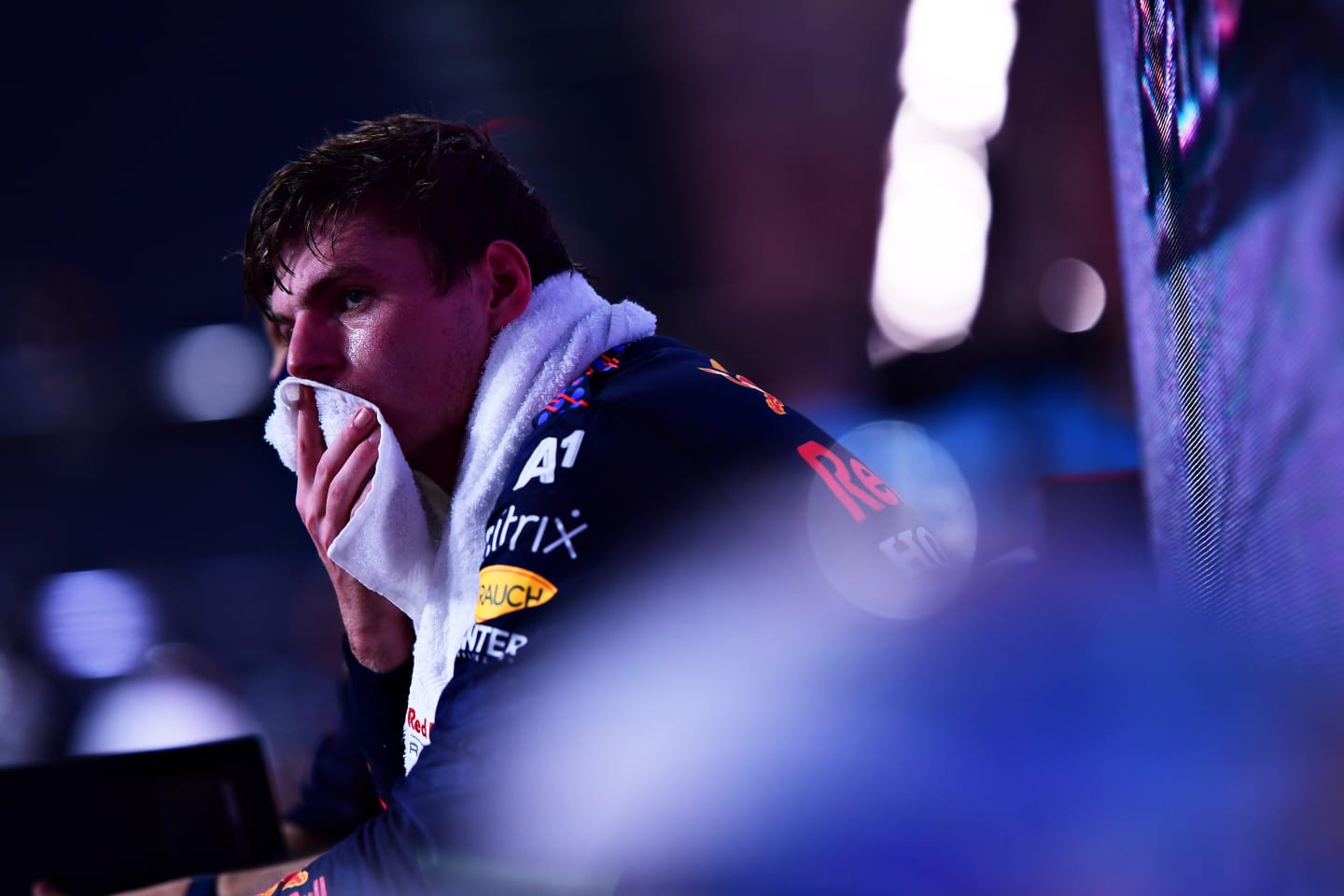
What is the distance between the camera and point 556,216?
5.46m

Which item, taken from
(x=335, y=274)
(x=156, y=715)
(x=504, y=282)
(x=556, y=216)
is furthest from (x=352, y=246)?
(x=156, y=715)

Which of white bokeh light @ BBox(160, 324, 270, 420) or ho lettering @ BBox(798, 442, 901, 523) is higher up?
ho lettering @ BBox(798, 442, 901, 523)

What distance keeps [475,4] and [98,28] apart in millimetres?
1774

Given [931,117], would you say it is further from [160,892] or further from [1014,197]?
[160,892]

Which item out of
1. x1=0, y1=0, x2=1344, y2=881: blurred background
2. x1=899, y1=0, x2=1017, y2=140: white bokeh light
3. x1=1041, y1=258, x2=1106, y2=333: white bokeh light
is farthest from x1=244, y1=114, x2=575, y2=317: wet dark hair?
x1=1041, y1=258, x2=1106, y2=333: white bokeh light

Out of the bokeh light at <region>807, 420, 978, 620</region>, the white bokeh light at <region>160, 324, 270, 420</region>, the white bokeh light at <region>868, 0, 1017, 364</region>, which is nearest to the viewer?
the bokeh light at <region>807, 420, 978, 620</region>

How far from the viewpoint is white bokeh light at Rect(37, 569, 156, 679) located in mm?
6453

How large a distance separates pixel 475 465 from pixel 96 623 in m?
6.20

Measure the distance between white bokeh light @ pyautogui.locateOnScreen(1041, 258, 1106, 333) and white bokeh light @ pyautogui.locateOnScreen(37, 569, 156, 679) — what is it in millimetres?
6029

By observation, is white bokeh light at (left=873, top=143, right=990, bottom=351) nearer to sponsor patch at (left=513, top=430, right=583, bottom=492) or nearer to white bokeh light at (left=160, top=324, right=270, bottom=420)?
white bokeh light at (left=160, top=324, right=270, bottom=420)

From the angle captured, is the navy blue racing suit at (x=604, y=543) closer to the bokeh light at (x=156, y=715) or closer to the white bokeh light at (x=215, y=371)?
the bokeh light at (x=156, y=715)

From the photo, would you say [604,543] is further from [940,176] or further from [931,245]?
[931,245]

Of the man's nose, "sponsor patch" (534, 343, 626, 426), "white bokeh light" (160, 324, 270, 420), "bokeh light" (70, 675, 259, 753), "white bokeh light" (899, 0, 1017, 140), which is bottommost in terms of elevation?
"bokeh light" (70, 675, 259, 753)

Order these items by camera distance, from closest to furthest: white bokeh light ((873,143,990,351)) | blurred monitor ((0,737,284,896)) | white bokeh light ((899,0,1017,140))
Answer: blurred monitor ((0,737,284,896))
white bokeh light ((899,0,1017,140))
white bokeh light ((873,143,990,351))
